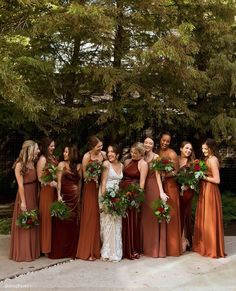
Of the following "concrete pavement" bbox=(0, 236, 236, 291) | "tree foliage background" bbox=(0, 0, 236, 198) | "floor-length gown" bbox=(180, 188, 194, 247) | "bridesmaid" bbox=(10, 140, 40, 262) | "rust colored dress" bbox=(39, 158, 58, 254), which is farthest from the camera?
"tree foliage background" bbox=(0, 0, 236, 198)

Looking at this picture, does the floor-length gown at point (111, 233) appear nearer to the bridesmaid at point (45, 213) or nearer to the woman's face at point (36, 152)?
the bridesmaid at point (45, 213)

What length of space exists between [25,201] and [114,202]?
1.38 metres

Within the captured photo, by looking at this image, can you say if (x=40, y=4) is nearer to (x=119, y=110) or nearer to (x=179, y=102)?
(x=119, y=110)

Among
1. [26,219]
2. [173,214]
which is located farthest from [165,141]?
[26,219]

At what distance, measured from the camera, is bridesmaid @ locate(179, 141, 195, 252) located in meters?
7.21

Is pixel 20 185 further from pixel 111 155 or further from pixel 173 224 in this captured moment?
pixel 173 224

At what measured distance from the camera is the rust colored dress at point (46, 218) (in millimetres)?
6875

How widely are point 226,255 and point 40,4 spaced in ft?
18.0

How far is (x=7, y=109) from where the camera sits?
28.9 ft

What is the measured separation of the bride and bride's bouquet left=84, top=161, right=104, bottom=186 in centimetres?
13

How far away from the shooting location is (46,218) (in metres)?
6.88

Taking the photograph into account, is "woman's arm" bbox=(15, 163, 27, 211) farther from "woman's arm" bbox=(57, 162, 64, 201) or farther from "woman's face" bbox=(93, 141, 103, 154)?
"woman's face" bbox=(93, 141, 103, 154)

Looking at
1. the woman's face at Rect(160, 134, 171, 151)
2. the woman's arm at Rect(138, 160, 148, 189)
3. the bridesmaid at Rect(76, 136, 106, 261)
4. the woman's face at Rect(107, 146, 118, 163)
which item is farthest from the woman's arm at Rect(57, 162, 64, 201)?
the woman's face at Rect(160, 134, 171, 151)

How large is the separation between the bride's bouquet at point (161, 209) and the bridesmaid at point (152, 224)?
0.18m
